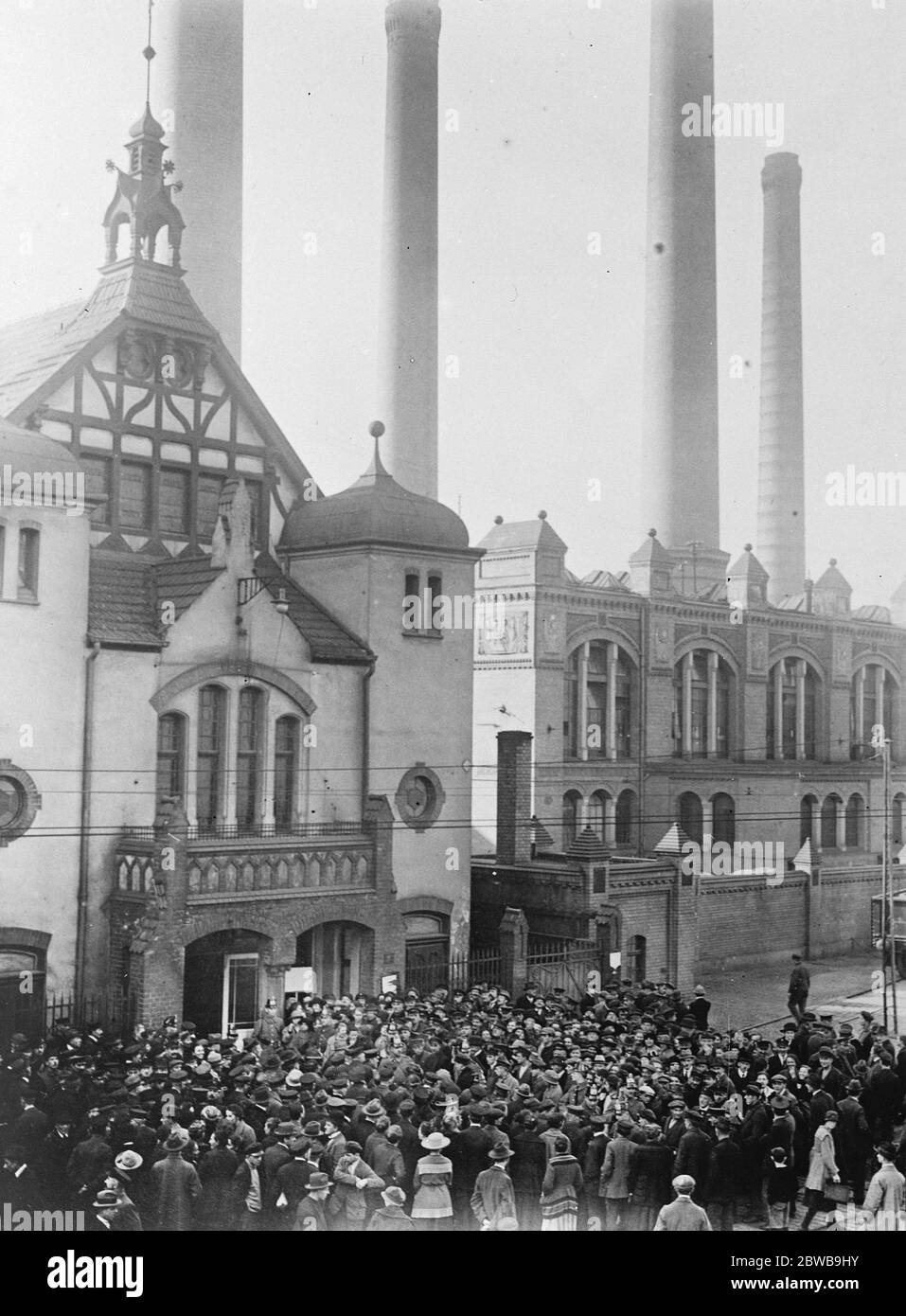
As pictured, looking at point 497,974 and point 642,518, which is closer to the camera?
point 497,974

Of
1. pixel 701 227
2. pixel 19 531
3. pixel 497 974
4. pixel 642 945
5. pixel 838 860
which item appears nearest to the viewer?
pixel 19 531

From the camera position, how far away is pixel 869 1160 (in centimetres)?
1614

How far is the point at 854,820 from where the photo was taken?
44000mm

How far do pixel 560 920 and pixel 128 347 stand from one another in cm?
1365

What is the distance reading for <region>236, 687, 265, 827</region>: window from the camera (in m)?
22.9

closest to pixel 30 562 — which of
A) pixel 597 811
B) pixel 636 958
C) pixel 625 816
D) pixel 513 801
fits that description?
pixel 513 801

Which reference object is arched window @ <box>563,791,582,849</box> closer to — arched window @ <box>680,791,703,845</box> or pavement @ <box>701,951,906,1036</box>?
arched window @ <box>680,791,703,845</box>

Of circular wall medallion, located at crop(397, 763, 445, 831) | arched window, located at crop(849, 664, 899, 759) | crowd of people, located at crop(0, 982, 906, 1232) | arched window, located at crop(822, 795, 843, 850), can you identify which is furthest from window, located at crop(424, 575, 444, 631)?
arched window, located at crop(849, 664, 899, 759)

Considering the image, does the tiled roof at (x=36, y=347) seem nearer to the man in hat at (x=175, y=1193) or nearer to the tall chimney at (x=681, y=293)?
the man in hat at (x=175, y=1193)

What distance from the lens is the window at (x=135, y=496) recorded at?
78.8 feet

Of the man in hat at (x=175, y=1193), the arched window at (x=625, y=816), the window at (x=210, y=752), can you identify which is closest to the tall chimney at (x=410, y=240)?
the arched window at (x=625, y=816)

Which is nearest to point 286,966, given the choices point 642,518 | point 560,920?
point 560,920

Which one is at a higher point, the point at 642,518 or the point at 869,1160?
the point at 642,518

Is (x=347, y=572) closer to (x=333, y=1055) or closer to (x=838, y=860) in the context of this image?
(x=333, y=1055)
